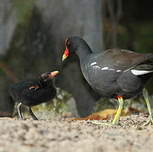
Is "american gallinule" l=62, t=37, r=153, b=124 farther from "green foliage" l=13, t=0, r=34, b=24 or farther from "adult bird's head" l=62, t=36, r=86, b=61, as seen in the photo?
"green foliage" l=13, t=0, r=34, b=24

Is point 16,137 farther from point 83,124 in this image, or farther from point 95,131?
point 83,124

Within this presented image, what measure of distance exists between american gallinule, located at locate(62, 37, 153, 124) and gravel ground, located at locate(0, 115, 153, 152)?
1.67ft

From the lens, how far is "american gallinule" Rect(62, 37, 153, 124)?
544 centimetres

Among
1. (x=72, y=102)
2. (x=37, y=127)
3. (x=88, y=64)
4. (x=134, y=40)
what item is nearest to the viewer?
(x=37, y=127)

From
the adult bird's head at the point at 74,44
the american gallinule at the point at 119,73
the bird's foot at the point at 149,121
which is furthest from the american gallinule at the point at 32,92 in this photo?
the bird's foot at the point at 149,121

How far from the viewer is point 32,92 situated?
22.6 ft

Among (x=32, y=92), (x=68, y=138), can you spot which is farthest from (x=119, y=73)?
(x=32, y=92)

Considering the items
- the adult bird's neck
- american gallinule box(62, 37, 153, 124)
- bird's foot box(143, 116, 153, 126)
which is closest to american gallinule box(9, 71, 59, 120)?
the adult bird's neck

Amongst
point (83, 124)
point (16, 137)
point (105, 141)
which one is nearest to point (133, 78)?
point (83, 124)

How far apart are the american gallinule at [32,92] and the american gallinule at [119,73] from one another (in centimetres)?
126

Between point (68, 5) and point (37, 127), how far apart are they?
5.34 m

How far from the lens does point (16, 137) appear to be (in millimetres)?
4398

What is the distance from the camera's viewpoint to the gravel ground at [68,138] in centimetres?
415

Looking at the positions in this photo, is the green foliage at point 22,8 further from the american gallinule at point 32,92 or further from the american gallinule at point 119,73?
the american gallinule at point 119,73
